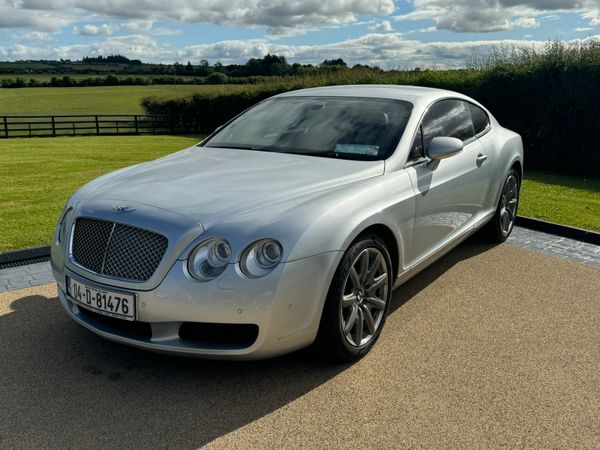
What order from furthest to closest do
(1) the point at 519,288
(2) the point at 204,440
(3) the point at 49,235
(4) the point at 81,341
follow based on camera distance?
A: (3) the point at 49,235 → (1) the point at 519,288 → (4) the point at 81,341 → (2) the point at 204,440

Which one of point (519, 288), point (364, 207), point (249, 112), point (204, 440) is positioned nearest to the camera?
point (204, 440)

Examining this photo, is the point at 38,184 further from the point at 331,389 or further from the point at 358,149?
the point at 331,389

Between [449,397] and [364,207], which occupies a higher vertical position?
[364,207]

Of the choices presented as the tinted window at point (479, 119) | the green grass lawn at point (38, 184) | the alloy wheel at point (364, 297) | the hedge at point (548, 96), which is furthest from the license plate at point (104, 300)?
the hedge at point (548, 96)

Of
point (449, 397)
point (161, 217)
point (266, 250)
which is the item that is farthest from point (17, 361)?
point (449, 397)

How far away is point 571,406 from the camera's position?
3.14 m

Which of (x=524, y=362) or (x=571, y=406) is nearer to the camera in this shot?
(x=571, y=406)

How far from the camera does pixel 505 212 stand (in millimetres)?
6266

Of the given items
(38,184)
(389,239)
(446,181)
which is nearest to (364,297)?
(389,239)

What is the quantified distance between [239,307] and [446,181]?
231 cm

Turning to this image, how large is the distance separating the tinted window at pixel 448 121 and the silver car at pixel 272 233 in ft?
0.13

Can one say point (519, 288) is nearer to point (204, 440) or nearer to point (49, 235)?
point (204, 440)

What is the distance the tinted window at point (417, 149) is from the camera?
4.20 metres

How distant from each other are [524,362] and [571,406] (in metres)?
0.51
